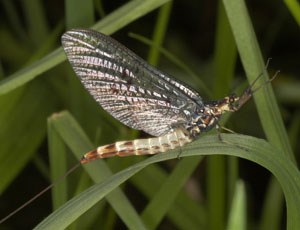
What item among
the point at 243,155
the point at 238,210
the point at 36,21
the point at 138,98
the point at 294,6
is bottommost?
the point at 238,210

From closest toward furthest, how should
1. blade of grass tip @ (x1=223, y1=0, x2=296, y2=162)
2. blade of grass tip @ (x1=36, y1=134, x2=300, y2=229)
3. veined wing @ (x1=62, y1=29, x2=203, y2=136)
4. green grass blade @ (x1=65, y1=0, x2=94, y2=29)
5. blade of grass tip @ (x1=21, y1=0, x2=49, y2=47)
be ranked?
blade of grass tip @ (x1=36, y1=134, x2=300, y2=229) < blade of grass tip @ (x1=223, y1=0, x2=296, y2=162) < veined wing @ (x1=62, y1=29, x2=203, y2=136) < green grass blade @ (x1=65, y1=0, x2=94, y2=29) < blade of grass tip @ (x1=21, y1=0, x2=49, y2=47)

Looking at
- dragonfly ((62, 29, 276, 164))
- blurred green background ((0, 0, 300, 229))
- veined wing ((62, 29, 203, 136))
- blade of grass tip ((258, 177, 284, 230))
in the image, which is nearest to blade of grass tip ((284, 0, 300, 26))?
blurred green background ((0, 0, 300, 229))

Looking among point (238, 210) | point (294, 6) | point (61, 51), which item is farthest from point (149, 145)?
point (238, 210)

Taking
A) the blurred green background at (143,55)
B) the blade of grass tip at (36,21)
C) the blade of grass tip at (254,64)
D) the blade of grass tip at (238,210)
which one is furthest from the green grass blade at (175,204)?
the blade of grass tip at (238,210)

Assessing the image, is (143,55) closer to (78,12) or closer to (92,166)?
(78,12)

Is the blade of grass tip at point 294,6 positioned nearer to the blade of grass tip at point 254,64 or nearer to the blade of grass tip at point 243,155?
the blade of grass tip at point 254,64

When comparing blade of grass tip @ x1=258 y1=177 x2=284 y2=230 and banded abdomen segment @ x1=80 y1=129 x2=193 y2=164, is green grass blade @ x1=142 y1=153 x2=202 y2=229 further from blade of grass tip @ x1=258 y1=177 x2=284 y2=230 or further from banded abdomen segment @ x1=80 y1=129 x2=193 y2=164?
blade of grass tip @ x1=258 y1=177 x2=284 y2=230

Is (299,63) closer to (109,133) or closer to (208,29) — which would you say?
(208,29)

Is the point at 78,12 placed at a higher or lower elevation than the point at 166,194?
higher
